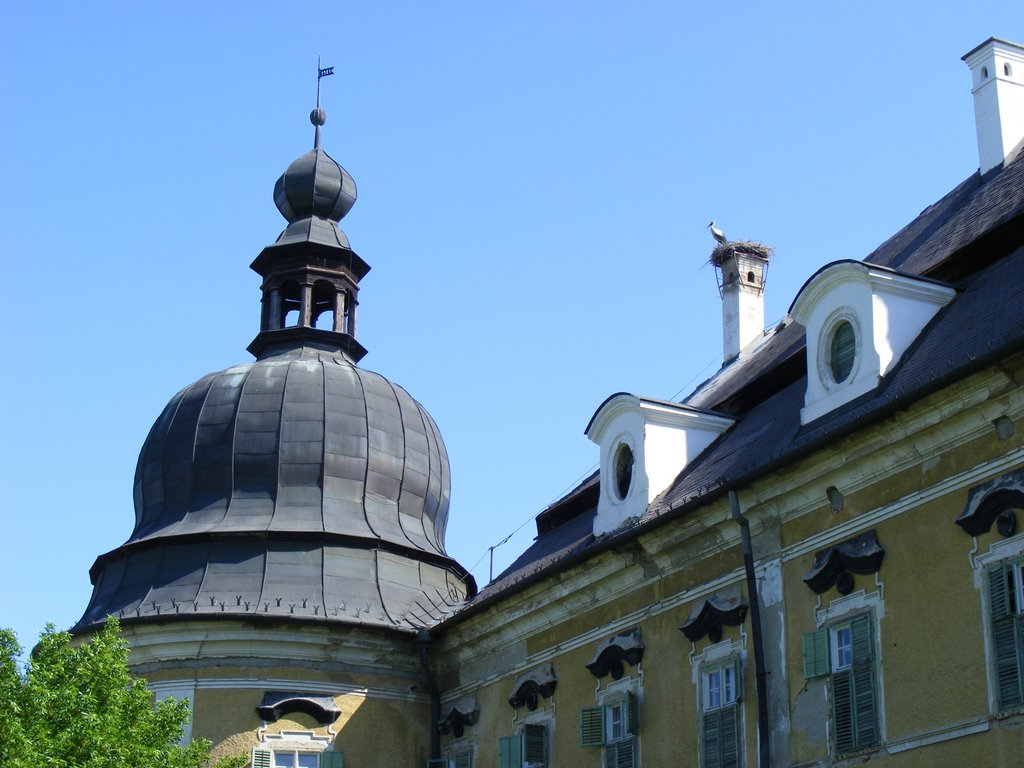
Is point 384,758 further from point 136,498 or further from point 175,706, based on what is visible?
point 136,498

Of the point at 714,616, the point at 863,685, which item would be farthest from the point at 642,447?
the point at 863,685

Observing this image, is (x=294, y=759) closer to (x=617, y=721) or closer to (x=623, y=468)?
(x=617, y=721)

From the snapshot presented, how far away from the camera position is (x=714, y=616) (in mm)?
18859

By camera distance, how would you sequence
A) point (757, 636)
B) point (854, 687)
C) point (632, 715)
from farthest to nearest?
point (632, 715)
point (757, 636)
point (854, 687)

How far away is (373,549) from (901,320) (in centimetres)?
1135

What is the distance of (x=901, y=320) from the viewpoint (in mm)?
17812

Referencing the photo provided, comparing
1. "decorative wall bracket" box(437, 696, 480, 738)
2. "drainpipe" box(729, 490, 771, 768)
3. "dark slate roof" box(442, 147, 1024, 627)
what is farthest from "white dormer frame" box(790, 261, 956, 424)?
"decorative wall bracket" box(437, 696, 480, 738)

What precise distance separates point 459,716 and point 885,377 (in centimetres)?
952

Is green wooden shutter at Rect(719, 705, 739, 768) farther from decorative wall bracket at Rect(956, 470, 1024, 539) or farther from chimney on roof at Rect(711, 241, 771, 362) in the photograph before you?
chimney on roof at Rect(711, 241, 771, 362)

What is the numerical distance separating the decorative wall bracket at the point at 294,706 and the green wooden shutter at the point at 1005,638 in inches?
473

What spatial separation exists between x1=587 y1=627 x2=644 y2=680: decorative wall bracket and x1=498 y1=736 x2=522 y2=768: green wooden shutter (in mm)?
1988

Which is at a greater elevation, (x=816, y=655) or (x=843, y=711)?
(x=816, y=655)

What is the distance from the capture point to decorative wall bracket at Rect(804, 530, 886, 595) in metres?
16.6

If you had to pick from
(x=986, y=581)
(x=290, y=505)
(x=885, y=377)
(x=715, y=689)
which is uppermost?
(x=290, y=505)
